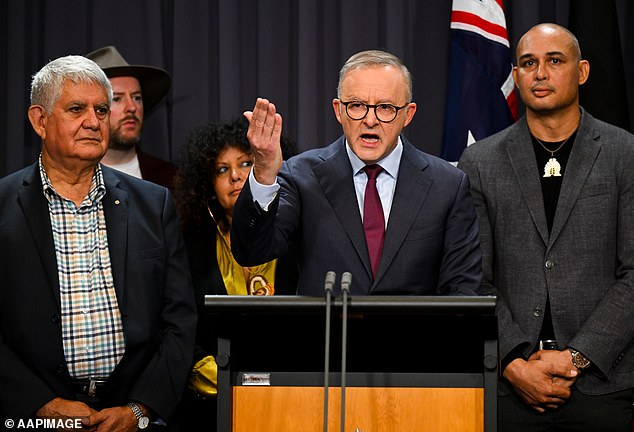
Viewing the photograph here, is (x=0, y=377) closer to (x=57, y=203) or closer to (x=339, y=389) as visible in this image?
(x=57, y=203)

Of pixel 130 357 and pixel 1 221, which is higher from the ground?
pixel 1 221

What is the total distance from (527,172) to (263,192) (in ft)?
4.04

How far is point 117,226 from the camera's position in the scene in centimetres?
306

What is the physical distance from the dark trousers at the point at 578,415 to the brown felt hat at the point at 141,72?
220 cm

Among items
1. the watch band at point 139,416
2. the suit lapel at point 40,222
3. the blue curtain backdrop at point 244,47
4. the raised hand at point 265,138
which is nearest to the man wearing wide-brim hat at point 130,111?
the blue curtain backdrop at point 244,47

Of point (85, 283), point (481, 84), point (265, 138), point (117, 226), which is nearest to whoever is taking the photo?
point (265, 138)

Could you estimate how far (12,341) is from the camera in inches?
114

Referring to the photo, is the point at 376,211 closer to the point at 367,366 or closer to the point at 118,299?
the point at 367,366

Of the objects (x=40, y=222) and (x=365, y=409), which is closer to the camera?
(x=365, y=409)

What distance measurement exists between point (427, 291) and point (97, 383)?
1.08 metres

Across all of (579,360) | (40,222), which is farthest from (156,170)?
(579,360)

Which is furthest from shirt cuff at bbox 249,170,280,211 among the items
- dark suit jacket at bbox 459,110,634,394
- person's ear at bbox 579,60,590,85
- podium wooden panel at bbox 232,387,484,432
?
person's ear at bbox 579,60,590,85

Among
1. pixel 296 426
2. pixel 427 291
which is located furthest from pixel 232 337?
pixel 427 291

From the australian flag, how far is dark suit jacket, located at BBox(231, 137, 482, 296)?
1.42 m
